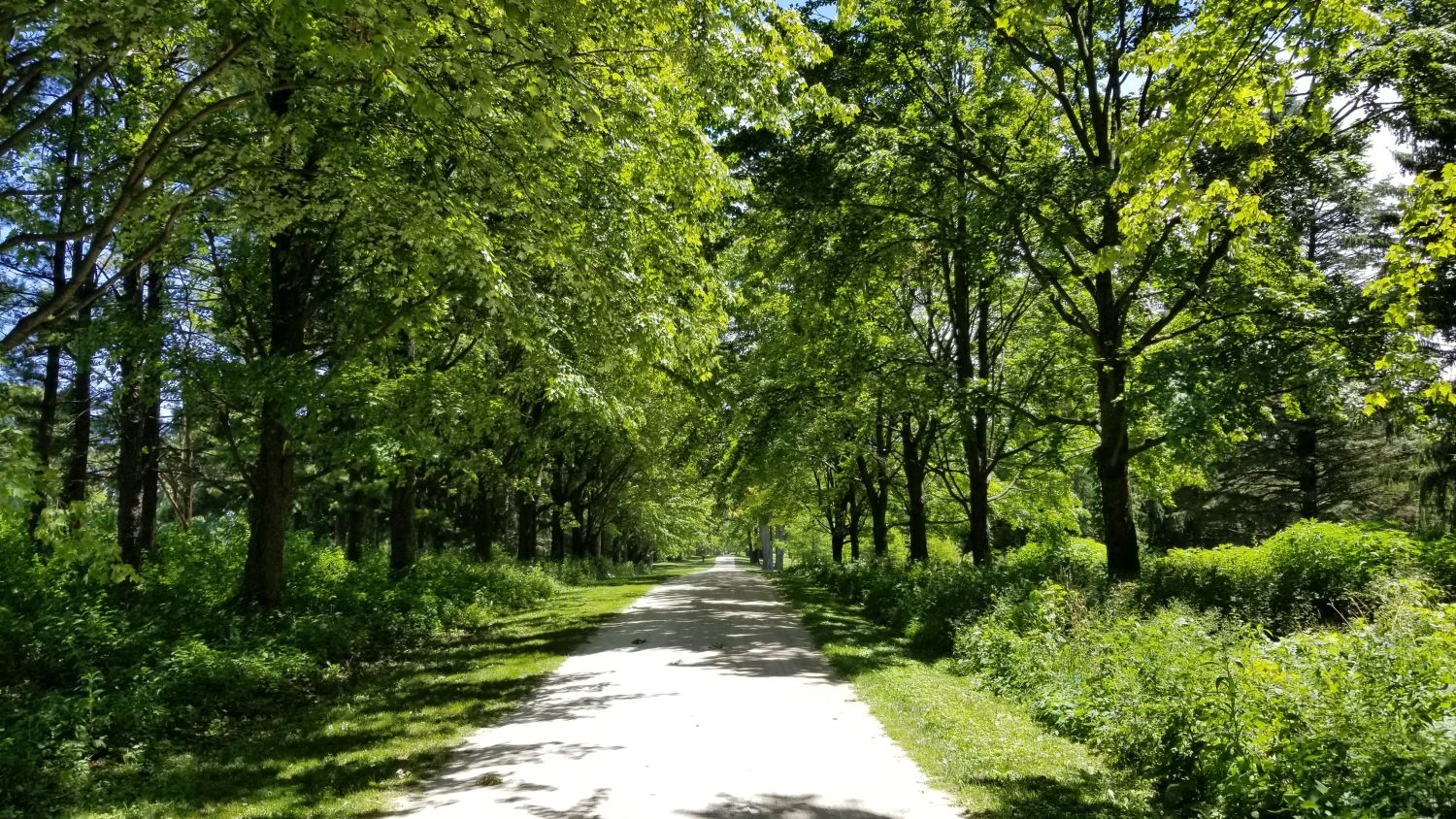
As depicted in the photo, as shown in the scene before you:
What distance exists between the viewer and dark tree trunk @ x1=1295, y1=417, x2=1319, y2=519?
2648 cm

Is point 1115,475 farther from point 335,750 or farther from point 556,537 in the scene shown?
point 556,537

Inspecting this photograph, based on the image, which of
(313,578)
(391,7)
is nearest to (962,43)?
(391,7)

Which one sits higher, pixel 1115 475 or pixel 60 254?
pixel 60 254

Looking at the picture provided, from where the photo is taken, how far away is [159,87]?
894 cm

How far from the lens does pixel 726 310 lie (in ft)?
41.2

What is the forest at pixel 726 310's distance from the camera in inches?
212

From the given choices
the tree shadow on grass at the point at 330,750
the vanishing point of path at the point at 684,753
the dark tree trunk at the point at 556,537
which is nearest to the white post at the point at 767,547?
the dark tree trunk at the point at 556,537

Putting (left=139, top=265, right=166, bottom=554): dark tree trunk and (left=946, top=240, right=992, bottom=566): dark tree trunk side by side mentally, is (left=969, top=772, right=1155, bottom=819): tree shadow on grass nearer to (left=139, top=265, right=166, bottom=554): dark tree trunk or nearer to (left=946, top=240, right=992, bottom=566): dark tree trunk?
(left=946, top=240, right=992, bottom=566): dark tree trunk

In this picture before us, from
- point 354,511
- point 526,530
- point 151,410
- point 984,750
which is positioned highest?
point 151,410

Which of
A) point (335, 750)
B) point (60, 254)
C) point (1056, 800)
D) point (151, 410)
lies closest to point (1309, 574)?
point (1056, 800)

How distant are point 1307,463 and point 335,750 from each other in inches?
1213

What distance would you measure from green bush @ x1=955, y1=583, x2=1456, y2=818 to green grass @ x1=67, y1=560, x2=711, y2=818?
5.75 meters

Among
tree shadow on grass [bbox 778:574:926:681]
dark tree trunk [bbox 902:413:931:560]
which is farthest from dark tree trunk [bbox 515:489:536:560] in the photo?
dark tree trunk [bbox 902:413:931:560]

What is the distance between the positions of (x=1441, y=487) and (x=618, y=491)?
97.3 feet
